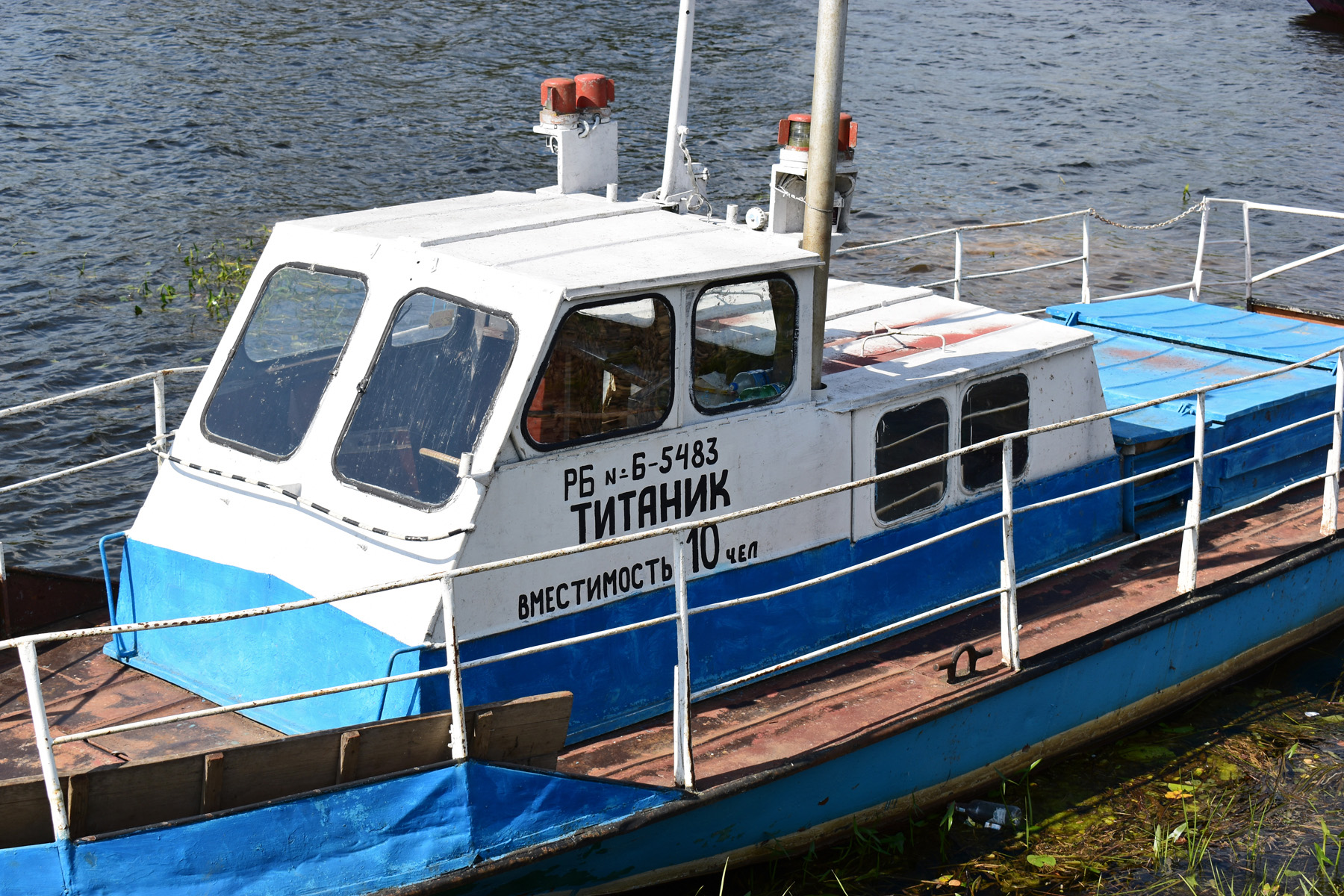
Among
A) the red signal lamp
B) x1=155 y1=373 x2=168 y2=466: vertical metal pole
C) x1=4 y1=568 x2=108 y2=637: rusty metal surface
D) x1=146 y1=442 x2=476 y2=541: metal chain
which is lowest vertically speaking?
x1=4 y1=568 x2=108 y2=637: rusty metal surface

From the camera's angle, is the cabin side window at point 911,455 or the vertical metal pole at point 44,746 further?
the cabin side window at point 911,455

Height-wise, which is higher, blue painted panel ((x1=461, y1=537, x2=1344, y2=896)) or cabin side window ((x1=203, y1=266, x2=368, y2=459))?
cabin side window ((x1=203, y1=266, x2=368, y2=459))

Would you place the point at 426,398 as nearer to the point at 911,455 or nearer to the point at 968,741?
the point at 911,455

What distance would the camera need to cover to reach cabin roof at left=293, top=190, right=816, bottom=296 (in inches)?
240

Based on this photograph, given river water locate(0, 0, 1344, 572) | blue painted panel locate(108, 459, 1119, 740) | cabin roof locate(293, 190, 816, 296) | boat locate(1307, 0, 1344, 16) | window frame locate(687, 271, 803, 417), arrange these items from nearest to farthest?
blue painted panel locate(108, 459, 1119, 740)
cabin roof locate(293, 190, 816, 296)
window frame locate(687, 271, 803, 417)
river water locate(0, 0, 1344, 572)
boat locate(1307, 0, 1344, 16)

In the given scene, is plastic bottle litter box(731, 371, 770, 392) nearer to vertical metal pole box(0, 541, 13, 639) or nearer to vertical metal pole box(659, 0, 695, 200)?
vertical metal pole box(659, 0, 695, 200)

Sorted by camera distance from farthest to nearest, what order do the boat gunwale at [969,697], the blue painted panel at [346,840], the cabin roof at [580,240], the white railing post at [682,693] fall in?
the cabin roof at [580,240], the white railing post at [682,693], the boat gunwale at [969,697], the blue painted panel at [346,840]

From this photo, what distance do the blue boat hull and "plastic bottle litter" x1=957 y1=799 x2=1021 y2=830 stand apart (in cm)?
15

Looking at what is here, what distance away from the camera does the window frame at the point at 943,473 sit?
708 centimetres

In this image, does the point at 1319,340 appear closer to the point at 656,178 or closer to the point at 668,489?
the point at 668,489

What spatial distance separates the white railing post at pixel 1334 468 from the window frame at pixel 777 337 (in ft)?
13.2

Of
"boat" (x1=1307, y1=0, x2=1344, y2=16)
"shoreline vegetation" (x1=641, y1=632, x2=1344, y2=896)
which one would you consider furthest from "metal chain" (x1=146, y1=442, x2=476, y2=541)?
"boat" (x1=1307, y1=0, x2=1344, y2=16)

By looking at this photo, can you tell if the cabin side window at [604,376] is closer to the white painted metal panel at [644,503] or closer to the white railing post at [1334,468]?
the white painted metal panel at [644,503]

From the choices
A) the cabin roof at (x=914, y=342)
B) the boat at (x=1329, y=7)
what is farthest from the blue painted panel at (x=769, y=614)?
the boat at (x=1329, y=7)
